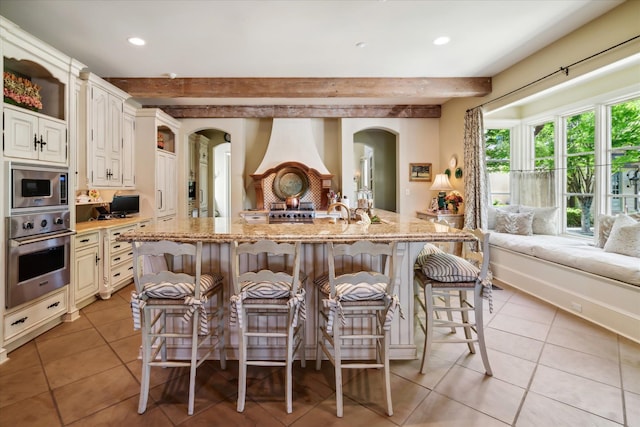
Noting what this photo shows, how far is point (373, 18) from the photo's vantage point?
279 centimetres

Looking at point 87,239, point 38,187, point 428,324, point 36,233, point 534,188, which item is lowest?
point 428,324

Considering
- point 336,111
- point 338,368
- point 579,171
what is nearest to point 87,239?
point 338,368

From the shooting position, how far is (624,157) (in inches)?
133

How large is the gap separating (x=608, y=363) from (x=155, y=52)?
5.04 m

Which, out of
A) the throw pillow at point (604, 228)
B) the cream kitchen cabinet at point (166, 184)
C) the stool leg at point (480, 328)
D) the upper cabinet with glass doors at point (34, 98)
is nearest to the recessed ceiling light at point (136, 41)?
the upper cabinet with glass doors at point (34, 98)

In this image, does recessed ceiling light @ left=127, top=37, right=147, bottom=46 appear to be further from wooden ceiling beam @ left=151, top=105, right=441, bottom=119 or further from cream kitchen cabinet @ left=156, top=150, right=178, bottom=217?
wooden ceiling beam @ left=151, top=105, right=441, bottom=119

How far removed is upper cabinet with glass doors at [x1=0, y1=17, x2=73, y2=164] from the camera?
2342 millimetres

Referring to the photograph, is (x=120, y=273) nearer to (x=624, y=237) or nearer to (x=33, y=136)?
(x=33, y=136)

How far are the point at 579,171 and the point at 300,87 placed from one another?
12.6ft

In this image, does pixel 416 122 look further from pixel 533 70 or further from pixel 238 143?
pixel 238 143

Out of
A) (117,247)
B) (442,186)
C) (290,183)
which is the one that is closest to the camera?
(117,247)

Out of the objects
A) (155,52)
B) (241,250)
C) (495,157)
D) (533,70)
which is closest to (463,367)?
(241,250)

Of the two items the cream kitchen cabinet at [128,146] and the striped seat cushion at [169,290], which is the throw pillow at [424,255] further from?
the cream kitchen cabinet at [128,146]

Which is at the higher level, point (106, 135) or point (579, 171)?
point (106, 135)
